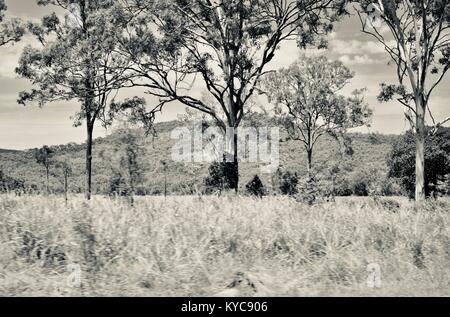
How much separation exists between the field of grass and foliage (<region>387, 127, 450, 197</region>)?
24.5 metres

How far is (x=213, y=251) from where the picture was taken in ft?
23.2

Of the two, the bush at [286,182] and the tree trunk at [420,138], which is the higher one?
the tree trunk at [420,138]

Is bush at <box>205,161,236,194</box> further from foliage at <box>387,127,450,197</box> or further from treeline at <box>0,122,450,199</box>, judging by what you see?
foliage at <box>387,127,450,197</box>

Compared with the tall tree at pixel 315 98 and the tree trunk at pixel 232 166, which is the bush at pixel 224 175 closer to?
the tree trunk at pixel 232 166

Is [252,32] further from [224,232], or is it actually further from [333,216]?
[224,232]

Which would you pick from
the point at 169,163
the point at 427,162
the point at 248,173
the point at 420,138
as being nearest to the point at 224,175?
the point at 420,138

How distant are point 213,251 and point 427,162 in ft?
94.4

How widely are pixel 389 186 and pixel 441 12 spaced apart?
27.0m

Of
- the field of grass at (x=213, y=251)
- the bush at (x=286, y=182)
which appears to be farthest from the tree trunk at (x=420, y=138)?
the bush at (x=286, y=182)

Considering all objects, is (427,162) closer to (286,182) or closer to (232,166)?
(286,182)

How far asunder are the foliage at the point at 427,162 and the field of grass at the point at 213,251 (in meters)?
24.5

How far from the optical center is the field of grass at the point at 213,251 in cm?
589

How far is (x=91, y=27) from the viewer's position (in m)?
25.2
